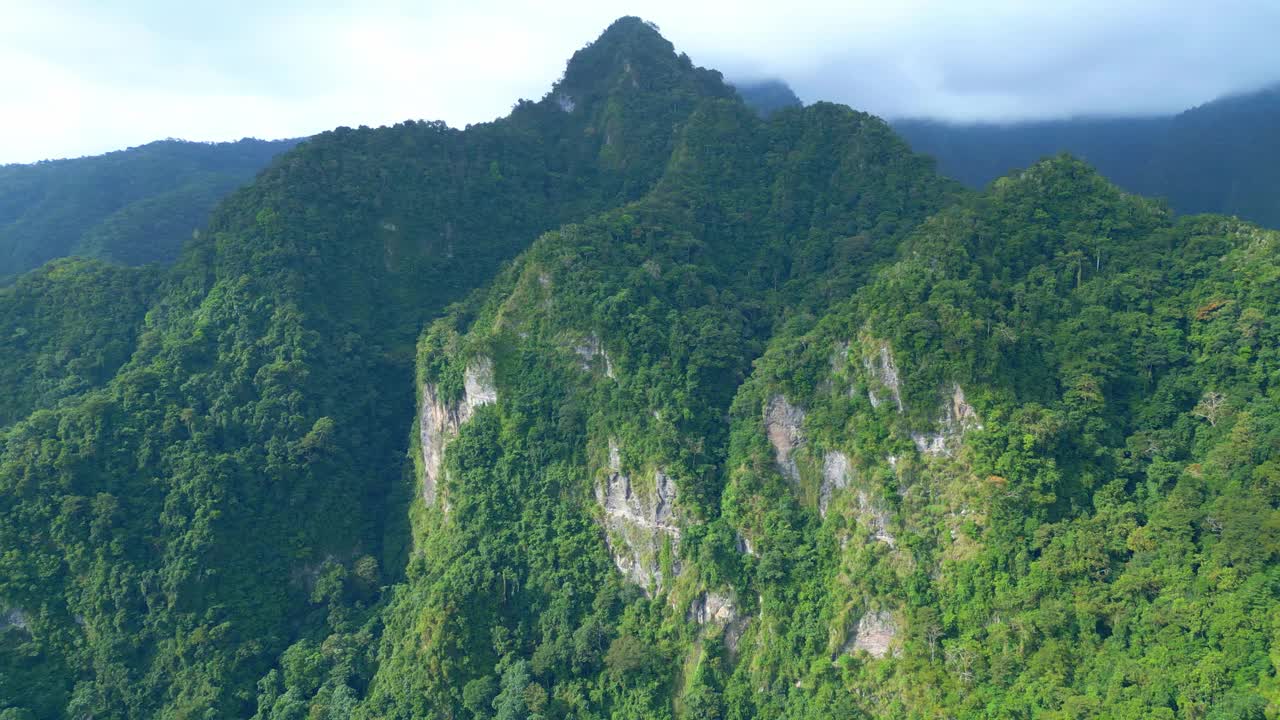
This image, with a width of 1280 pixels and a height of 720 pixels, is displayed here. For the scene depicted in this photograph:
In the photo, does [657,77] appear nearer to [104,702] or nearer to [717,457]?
[717,457]

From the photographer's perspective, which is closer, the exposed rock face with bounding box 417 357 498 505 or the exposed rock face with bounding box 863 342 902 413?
the exposed rock face with bounding box 863 342 902 413

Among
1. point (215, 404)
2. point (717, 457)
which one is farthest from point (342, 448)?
point (717, 457)

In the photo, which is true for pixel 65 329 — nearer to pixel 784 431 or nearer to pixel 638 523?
pixel 638 523

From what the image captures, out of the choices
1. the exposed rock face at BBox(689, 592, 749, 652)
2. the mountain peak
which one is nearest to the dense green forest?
the exposed rock face at BBox(689, 592, 749, 652)

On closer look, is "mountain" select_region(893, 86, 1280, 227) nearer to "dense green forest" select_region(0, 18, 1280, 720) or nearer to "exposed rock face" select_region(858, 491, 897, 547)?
"dense green forest" select_region(0, 18, 1280, 720)

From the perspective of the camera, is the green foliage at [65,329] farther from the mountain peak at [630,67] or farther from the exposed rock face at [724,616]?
the exposed rock face at [724,616]

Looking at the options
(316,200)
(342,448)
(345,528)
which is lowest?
(345,528)
